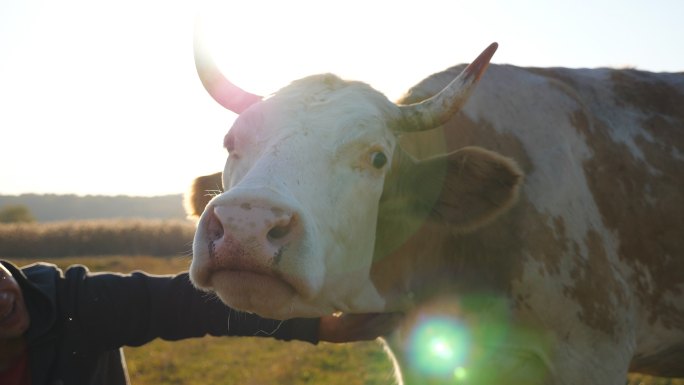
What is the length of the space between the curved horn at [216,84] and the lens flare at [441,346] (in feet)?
5.81

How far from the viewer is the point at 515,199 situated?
3.62 metres

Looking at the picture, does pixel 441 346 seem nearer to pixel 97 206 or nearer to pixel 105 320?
pixel 105 320

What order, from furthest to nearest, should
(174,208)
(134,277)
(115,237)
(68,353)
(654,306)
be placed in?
(174,208), (115,237), (654,306), (134,277), (68,353)

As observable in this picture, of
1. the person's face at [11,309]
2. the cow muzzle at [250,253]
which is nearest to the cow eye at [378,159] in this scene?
the cow muzzle at [250,253]

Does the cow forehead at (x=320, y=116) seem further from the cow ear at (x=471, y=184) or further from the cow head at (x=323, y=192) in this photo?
the cow ear at (x=471, y=184)

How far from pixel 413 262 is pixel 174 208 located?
94492 mm

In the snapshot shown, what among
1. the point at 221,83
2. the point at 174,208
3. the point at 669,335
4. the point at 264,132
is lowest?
the point at 174,208

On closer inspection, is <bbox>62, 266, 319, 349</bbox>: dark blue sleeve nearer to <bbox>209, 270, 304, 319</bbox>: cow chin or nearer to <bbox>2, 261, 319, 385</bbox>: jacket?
<bbox>2, 261, 319, 385</bbox>: jacket

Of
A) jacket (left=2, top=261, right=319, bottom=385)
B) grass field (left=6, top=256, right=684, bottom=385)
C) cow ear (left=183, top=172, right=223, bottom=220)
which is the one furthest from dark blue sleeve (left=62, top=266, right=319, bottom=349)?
grass field (left=6, top=256, right=684, bottom=385)

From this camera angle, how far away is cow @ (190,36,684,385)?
3033mm

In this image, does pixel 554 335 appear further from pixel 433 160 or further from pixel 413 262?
pixel 433 160

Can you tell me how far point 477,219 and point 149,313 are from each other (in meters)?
1.93

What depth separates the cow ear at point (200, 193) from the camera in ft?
14.1

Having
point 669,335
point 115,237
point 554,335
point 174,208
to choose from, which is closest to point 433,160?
point 554,335
